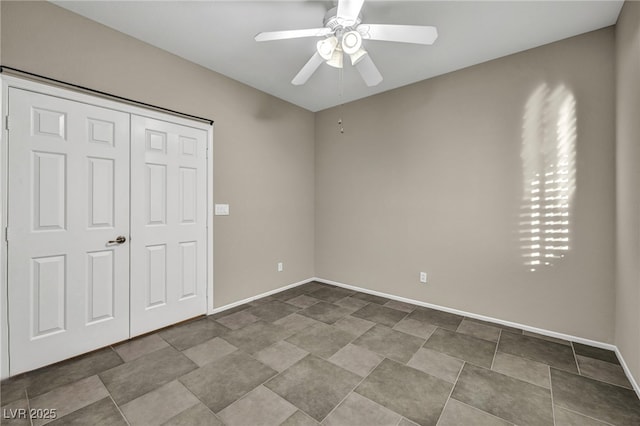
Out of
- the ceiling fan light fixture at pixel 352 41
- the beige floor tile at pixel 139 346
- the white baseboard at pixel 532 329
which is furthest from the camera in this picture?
the beige floor tile at pixel 139 346

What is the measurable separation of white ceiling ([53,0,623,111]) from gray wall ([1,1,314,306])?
19 centimetres

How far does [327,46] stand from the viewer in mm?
1996

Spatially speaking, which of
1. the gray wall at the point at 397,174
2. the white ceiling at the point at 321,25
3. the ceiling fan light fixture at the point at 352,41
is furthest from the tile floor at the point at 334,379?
the white ceiling at the point at 321,25

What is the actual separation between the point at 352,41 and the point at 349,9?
180mm

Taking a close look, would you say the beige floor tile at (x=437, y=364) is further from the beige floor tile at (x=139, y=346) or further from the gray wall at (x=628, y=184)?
the beige floor tile at (x=139, y=346)

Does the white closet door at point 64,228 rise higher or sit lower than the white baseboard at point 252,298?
higher

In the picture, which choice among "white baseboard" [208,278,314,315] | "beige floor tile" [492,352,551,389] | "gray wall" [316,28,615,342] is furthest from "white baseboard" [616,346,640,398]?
"white baseboard" [208,278,314,315]

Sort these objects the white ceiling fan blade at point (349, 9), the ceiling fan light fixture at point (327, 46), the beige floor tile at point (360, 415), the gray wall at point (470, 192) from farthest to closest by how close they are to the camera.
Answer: the gray wall at point (470, 192)
the ceiling fan light fixture at point (327, 46)
the white ceiling fan blade at point (349, 9)
the beige floor tile at point (360, 415)

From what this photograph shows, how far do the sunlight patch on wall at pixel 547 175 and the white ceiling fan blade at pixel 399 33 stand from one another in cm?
164

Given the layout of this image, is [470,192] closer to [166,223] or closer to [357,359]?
[357,359]

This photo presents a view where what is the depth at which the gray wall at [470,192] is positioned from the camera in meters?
2.46

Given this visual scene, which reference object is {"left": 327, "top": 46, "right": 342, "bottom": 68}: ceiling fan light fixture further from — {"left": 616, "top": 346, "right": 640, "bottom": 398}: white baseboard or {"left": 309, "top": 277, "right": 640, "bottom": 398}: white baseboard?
{"left": 616, "top": 346, "right": 640, "bottom": 398}: white baseboard

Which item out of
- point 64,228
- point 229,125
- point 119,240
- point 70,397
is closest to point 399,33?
point 229,125

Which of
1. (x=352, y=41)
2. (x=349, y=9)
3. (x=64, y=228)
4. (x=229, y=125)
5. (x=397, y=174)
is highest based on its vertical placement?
(x=349, y=9)
